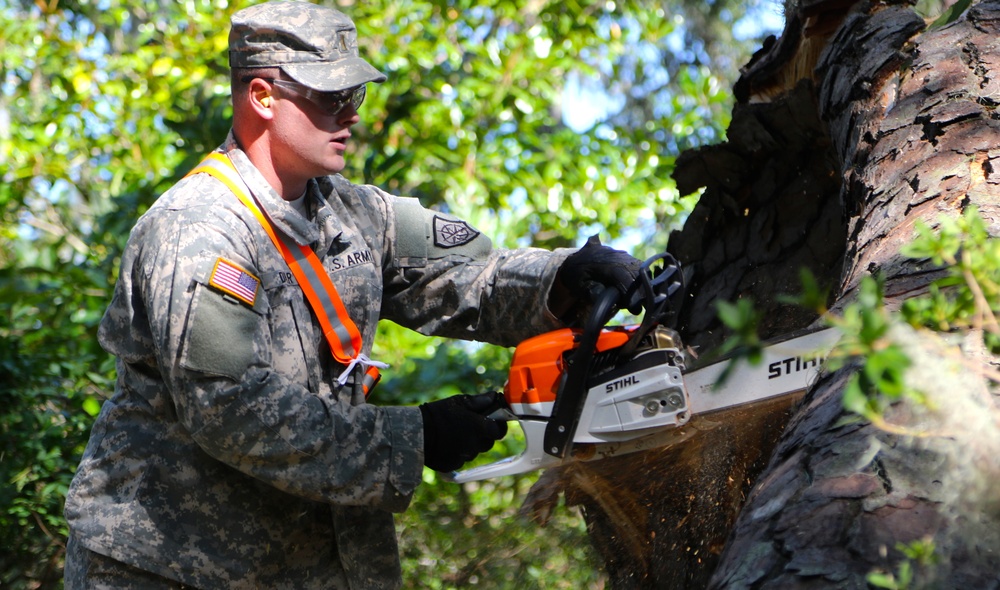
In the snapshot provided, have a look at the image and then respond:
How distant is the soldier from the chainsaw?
15 centimetres

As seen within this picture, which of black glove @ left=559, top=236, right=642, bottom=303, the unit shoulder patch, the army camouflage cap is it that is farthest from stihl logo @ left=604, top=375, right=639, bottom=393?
the army camouflage cap

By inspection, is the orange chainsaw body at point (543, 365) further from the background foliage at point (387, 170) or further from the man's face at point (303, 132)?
the background foliage at point (387, 170)

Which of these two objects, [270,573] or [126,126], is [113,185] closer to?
[126,126]

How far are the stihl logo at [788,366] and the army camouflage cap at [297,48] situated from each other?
137 centimetres

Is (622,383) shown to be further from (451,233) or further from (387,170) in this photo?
(387,170)

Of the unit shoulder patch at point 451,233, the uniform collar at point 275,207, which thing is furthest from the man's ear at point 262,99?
the unit shoulder patch at point 451,233

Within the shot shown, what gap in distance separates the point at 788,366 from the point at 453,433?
888 millimetres

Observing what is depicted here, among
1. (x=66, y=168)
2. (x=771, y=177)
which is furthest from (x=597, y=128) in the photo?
(x=66, y=168)

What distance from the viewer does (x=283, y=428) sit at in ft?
7.99

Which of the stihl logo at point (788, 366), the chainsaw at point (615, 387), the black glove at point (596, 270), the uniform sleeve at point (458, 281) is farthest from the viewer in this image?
the uniform sleeve at point (458, 281)

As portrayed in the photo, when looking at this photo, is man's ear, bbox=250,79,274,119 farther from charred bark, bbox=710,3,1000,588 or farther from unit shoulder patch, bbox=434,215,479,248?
charred bark, bbox=710,3,1000,588

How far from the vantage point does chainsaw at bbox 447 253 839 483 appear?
8.45ft

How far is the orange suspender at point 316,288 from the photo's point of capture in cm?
271

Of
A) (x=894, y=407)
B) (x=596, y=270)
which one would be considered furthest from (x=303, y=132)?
(x=894, y=407)
